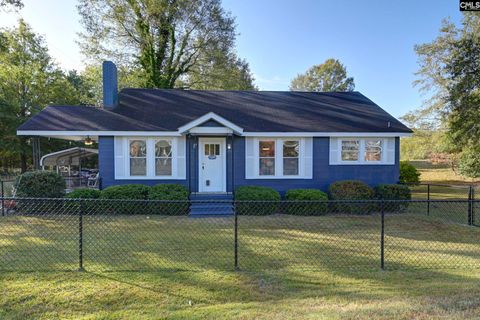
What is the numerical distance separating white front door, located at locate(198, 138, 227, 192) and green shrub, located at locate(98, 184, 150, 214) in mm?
2390

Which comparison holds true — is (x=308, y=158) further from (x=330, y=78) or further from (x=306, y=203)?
(x=330, y=78)

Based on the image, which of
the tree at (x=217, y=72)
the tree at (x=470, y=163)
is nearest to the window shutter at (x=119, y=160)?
the tree at (x=217, y=72)

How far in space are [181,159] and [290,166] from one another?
447 cm

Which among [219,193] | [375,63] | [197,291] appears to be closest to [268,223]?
[219,193]

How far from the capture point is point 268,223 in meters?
9.30

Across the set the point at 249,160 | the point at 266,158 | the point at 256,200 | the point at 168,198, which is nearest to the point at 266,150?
the point at 266,158

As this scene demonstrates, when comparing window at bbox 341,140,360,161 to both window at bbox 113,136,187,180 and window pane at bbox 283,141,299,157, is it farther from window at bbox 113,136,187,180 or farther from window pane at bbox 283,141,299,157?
window at bbox 113,136,187,180

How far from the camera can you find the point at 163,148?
1245 centimetres

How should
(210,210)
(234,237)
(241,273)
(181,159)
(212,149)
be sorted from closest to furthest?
(241,273)
(234,237)
(210,210)
(181,159)
(212,149)

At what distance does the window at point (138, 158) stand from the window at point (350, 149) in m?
8.16

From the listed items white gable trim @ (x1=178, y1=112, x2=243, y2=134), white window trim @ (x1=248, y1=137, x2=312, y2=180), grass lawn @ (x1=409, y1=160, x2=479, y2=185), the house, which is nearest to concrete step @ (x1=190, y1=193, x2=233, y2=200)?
the house

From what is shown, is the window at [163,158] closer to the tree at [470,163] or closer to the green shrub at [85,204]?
the green shrub at [85,204]

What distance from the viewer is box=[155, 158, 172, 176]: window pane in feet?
40.5

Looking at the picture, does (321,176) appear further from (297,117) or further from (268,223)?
(268,223)
